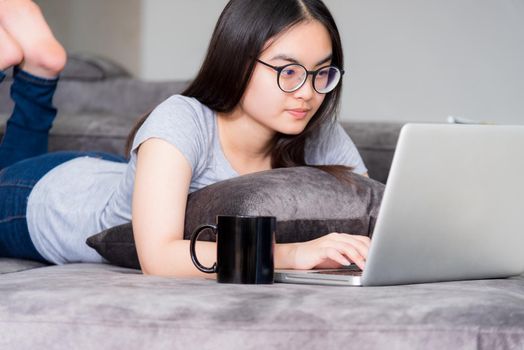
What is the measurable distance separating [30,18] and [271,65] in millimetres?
979

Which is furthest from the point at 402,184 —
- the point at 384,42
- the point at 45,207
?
the point at 384,42

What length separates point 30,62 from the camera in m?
2.52

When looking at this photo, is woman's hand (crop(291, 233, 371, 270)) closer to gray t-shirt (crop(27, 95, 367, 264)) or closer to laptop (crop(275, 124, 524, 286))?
laptop (crop(275, 124, 524, 286))

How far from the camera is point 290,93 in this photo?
6.02 feet

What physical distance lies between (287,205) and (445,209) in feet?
1.42

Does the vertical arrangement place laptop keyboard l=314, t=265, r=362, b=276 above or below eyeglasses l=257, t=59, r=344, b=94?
below

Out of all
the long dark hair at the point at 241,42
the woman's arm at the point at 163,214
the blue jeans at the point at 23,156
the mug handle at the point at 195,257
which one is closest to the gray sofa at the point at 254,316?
the mug handle at the point at 195,257

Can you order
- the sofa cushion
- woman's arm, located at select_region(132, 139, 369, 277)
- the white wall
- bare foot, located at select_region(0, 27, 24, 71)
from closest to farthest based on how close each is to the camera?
the sofa cushion
woman's arm, located at select_region(132, 139, 369, 277)
bare foot, located at select_region(0, 27, 24, 71)
the white wall

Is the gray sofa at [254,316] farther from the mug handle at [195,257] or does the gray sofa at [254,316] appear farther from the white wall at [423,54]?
the white wall at [423,54]

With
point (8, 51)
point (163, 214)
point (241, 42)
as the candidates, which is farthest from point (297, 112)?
point (8, 51)

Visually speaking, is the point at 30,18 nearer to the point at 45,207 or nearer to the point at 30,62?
the point at 30,62

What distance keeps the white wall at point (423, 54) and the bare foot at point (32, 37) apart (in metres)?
2.03

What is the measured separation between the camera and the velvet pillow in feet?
5.57

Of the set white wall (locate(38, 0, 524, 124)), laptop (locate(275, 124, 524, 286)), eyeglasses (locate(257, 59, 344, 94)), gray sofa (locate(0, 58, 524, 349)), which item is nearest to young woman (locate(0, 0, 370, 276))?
eyeglasses (locate(257, 59, 344, 94))
